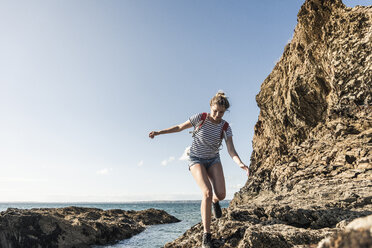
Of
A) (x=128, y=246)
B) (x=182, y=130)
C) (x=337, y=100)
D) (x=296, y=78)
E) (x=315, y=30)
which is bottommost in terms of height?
(x=128, y=246)

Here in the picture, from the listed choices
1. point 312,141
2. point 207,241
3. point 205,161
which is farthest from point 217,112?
point 312,141

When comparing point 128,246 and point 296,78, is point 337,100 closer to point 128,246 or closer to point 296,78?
point 296,78

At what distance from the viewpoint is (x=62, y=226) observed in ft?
33.3

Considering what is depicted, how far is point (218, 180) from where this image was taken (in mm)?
5020

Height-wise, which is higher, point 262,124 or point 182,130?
point 262,124

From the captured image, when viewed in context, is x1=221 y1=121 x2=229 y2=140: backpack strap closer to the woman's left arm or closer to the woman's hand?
the woman's left arm

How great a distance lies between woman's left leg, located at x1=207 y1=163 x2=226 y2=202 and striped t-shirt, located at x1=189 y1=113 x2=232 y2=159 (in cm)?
26

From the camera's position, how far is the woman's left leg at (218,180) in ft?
16.5

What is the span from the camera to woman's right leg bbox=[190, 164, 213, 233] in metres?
4.51

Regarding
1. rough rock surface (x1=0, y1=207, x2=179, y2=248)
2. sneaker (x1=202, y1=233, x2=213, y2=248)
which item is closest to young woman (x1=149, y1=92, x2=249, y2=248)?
sneaker (x1=202, y1=233, x2=213, y2=248)

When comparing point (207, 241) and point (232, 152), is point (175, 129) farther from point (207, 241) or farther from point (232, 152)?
point (207, 241)

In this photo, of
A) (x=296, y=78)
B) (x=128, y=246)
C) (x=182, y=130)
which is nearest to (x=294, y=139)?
(x=296, y=78)

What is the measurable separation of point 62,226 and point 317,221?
9404 mm

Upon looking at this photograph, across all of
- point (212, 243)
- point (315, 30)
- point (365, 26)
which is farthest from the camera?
point (315, 30)
